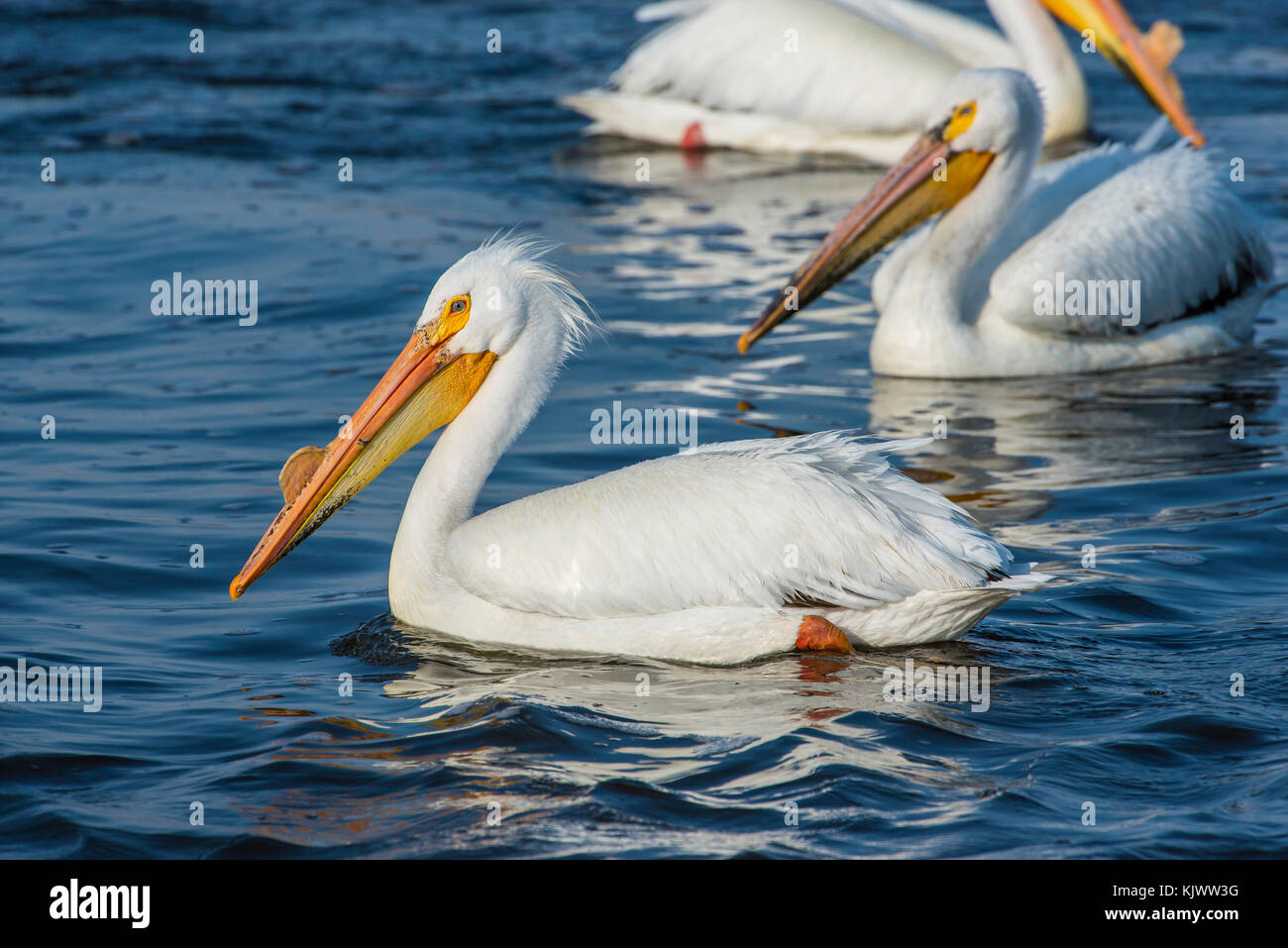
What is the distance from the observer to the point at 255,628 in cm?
477

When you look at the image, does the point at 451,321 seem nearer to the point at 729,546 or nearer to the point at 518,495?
the point at 729,546

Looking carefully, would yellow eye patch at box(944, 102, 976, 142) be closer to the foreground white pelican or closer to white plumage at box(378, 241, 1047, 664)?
the foreground white pelican

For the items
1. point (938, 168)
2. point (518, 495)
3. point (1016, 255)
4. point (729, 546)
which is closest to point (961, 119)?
point (938, 168)

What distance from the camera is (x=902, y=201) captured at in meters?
7.16

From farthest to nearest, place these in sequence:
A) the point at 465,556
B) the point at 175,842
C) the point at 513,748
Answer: the point at 465,556 < the point at 513,748 < the point at 175,842

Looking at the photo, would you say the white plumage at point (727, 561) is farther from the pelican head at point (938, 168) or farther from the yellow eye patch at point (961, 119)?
the yellow eye patch at point (961, 119)

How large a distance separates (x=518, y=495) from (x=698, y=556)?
61.7 inches

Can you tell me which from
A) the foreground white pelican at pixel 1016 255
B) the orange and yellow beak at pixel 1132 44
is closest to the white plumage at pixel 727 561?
the foreground white pelican at pixel 1016 255

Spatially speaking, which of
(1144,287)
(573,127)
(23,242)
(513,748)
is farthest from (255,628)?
(573,127)

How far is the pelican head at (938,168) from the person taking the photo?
23.1ft
